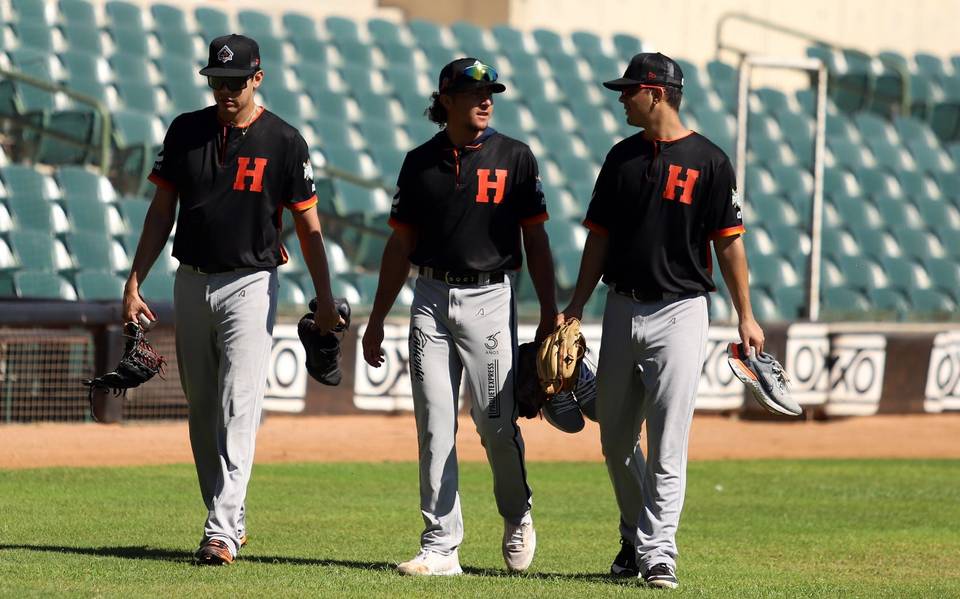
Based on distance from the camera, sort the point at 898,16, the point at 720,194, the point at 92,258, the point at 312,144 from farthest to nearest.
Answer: the point at 898,16 < the point at 312,144 < the point at 92,258 < the point at 720,194

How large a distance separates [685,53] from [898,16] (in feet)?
14.9

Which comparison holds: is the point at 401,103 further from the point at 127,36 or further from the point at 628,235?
the point at 628,235

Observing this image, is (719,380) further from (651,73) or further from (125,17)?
(651,73)

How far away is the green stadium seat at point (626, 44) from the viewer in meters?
21.2

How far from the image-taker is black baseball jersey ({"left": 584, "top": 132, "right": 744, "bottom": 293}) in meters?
5.62

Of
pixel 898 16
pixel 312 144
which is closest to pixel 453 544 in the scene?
pixel 312 144

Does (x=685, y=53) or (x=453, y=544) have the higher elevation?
(x=685, y=53)

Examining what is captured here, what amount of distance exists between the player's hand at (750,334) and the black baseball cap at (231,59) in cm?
213

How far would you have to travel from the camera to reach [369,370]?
13.1m

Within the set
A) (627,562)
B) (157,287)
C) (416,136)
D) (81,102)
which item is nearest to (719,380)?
(157,287)

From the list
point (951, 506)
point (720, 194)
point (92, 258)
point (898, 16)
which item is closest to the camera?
point (720, 194)

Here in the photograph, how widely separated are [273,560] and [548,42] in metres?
15.5

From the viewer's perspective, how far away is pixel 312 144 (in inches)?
670

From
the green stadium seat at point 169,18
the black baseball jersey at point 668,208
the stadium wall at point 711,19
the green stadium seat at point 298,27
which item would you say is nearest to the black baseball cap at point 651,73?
the black baseball jersey at point 668,208
